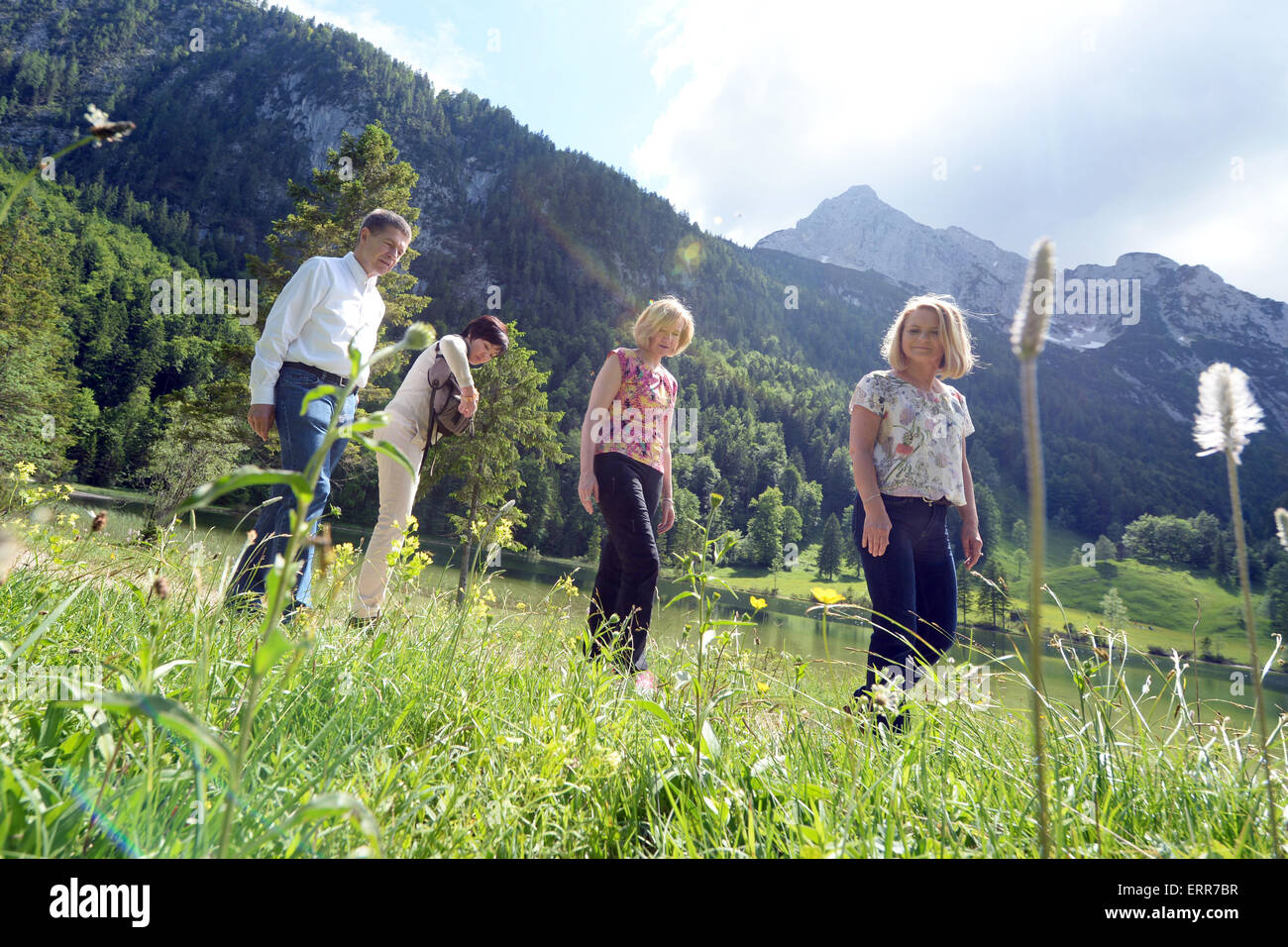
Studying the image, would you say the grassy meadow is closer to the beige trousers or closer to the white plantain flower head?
the white plantain flower head

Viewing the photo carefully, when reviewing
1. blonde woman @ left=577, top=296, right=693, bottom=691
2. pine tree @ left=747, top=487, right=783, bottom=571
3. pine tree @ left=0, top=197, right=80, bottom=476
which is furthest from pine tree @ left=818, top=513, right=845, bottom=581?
blonde woman @ left=577, top=296, right=693, bottom=691

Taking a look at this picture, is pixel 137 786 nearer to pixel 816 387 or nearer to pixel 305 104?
pixel 816 387

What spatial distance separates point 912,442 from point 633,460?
4.96 ft

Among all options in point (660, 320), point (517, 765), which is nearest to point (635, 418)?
point (660, 320)

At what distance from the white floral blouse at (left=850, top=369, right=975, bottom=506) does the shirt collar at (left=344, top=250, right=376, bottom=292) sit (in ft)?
9.03

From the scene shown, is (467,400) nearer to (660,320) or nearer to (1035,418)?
(660,320)

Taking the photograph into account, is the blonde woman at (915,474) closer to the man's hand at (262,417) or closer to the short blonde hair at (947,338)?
the short blonde hair at (947,338)

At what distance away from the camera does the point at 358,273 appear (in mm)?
3668

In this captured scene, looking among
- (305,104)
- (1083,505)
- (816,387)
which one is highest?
(305,104)

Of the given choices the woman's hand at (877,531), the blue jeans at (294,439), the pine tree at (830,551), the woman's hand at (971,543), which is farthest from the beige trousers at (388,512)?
the pine tree at (830,551)
